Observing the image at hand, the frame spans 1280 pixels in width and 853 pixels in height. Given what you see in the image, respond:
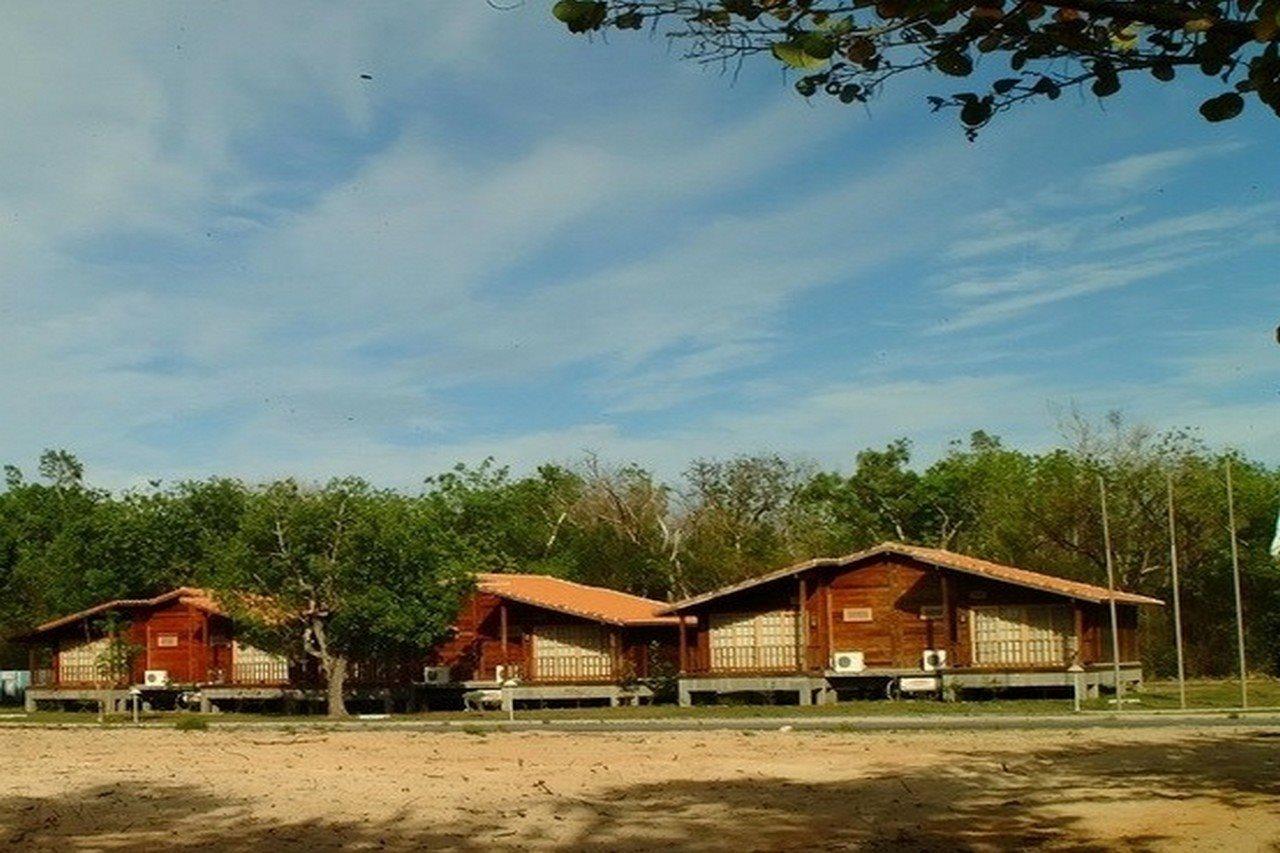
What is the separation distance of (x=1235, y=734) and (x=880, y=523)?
48985 millimetres

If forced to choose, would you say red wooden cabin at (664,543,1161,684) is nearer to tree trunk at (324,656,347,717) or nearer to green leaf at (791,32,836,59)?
tree trunk at (324,656,347,717)

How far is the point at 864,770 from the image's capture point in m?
19.0

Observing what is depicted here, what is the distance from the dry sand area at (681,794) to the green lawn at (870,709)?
31.4 feet

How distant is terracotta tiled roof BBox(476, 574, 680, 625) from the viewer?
4497cm

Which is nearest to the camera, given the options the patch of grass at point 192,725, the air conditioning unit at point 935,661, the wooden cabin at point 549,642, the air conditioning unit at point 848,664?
the patch of grass at point 192,725

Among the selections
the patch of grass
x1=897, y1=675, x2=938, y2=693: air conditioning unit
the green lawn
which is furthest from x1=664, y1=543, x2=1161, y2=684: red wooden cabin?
the patch of grass

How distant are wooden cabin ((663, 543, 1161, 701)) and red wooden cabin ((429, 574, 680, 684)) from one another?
7.89 ft

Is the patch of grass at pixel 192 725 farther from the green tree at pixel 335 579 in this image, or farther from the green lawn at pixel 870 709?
the green tree at pixel 335 579

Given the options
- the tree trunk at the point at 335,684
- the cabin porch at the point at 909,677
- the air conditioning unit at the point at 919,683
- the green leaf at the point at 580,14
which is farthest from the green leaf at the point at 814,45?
the tree trunk at the point at 335,684

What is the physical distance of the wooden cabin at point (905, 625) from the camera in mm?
39375

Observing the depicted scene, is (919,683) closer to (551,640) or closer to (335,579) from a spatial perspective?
(551,640)

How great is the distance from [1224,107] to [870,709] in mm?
30912

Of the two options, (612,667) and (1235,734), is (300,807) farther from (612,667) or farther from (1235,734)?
(612,667)

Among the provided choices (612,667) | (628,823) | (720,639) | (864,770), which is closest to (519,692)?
(612,667)
